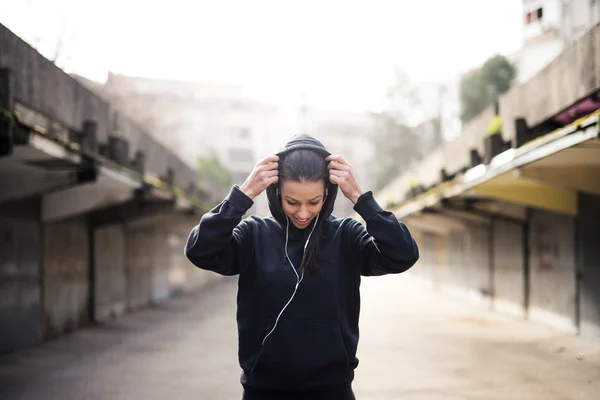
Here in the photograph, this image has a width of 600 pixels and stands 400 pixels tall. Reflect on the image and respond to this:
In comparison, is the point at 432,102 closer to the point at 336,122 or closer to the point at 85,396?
the point at 336,122

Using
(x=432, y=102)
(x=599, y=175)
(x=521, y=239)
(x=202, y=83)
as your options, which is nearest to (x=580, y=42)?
(x=599, y=175)

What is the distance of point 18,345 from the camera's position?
998cm

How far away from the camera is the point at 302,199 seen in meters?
2.48

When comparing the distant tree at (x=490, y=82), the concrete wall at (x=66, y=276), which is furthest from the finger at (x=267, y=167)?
the distant tree at (x=490, y=82)

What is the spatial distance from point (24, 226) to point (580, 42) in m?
8.21

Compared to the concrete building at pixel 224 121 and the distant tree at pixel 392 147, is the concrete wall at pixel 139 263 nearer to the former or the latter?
the distant tree at pixel 392 147

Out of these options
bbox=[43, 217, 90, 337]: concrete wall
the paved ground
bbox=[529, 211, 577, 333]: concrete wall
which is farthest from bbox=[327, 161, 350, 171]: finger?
bbox=[529, 211, 577, 333]: concrete wall

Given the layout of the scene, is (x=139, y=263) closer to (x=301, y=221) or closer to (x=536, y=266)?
(x=536, y=266)

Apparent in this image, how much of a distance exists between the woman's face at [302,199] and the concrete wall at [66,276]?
30.5 ft

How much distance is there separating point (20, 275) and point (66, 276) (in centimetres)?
206

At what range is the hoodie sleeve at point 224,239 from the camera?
2.46 meters

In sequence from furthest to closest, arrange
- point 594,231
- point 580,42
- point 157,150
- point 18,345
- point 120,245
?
point 157,150 < point 120,245 < point 594,231 < point 18,345 < point 580,42

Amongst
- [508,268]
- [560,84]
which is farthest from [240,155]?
[560,84]

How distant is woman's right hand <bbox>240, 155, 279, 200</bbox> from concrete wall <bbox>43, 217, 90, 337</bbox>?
30.3ft
